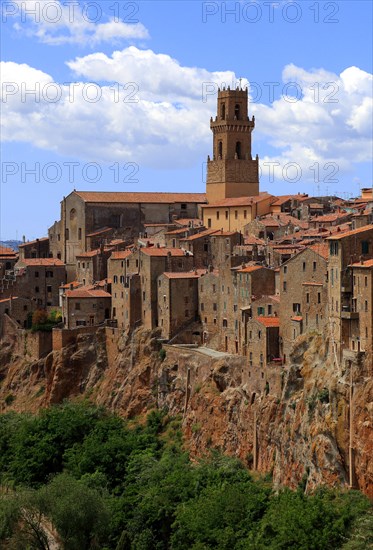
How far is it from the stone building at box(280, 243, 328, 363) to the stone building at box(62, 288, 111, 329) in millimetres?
23593

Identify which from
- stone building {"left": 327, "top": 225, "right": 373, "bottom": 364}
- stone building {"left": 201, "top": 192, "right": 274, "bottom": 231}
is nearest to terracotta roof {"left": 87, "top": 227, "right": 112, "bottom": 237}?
stone building {"left": 201, "top": 192, "right": 274, "bottom": 231}

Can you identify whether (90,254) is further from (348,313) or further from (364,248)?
(348,313)

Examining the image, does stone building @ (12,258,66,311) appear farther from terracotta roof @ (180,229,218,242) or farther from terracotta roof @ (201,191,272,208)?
terracotta roof @ (201,191,272,208)

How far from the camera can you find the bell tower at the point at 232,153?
12612 cm

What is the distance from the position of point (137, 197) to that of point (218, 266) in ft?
76.2

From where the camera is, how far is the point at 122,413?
101250mm

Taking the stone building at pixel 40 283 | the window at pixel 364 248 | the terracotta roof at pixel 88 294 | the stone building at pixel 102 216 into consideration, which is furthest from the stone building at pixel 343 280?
the stone building at pixel 102 216

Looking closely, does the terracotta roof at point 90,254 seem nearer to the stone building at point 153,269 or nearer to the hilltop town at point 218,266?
the hilltop town at point 218,266

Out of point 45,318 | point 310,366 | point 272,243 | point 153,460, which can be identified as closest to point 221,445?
point 153,460

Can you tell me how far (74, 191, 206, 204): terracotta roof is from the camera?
122 m

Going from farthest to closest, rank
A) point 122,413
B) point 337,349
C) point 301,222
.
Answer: point 301,222
point 122,413
point 337,349

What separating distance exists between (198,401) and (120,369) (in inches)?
491

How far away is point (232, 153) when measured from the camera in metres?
127

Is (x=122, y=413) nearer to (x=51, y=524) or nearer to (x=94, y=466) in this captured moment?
(x=94, y=466)
